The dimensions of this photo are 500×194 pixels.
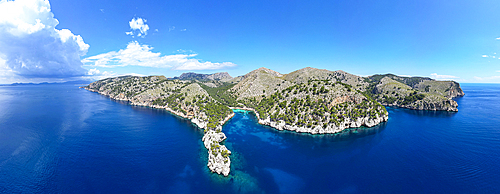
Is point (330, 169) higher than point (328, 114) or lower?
lower

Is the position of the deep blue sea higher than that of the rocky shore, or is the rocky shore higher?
the rocky shore

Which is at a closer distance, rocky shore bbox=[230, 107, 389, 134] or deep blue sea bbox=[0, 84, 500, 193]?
deep blue sea bbox=[0, 84, 500, 193]

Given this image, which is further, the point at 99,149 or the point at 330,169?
the point at 99,149

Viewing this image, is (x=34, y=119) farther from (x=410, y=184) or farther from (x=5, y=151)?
(x=410, y=184)

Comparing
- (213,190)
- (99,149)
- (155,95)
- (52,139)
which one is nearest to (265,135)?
(213,190)

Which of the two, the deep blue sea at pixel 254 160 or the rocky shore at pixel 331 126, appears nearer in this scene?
the deep blue sea at pixel 254 160

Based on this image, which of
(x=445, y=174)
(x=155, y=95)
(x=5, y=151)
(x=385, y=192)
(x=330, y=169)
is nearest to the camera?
(x=385, y=192)

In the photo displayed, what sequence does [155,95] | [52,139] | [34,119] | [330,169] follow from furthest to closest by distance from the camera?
[155,95] → [34,119] → [52,139] → [330,169]

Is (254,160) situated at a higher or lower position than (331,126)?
lower
